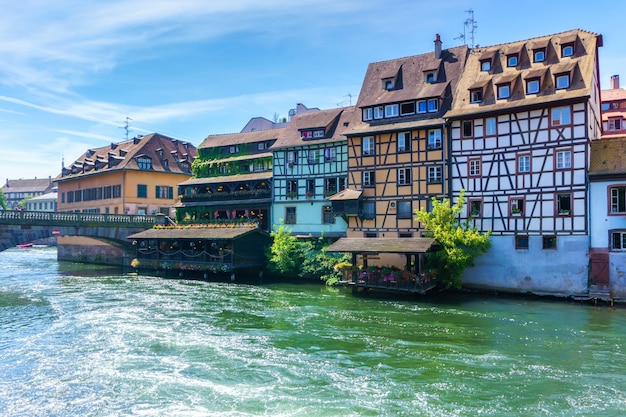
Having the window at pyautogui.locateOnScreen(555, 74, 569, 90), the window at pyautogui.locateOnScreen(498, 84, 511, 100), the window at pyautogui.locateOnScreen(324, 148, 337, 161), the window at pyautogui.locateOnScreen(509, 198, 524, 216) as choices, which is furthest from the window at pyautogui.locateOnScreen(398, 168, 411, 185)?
the window at pyautogui.locateOnScreen(555, 74, 569, 90)

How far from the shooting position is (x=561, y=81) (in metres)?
28.5

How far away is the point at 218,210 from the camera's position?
4538 cm

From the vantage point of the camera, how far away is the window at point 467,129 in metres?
30.8

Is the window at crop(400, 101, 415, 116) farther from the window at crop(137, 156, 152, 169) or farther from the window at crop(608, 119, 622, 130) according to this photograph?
the window at crop(137, 156, 152, 169)

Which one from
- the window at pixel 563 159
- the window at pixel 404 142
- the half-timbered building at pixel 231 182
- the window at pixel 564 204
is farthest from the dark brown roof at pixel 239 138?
the window at pixel 564 204

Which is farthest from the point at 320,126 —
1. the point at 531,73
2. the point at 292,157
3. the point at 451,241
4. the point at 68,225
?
the point at 68,225

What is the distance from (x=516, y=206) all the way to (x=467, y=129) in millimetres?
5564

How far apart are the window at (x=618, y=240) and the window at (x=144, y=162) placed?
45.1 m

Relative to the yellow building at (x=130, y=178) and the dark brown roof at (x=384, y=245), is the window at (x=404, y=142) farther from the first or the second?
the yellow building at (x=130, y=178)

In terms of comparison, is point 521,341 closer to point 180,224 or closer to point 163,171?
point 180,224

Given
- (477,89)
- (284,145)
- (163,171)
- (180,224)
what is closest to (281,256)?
(284,145)

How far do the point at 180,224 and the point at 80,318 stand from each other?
23.2 metres

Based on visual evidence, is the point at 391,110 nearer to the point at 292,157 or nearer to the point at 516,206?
the point at 292,157

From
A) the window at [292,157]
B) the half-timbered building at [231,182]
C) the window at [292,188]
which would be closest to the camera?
the window at [292,188]
